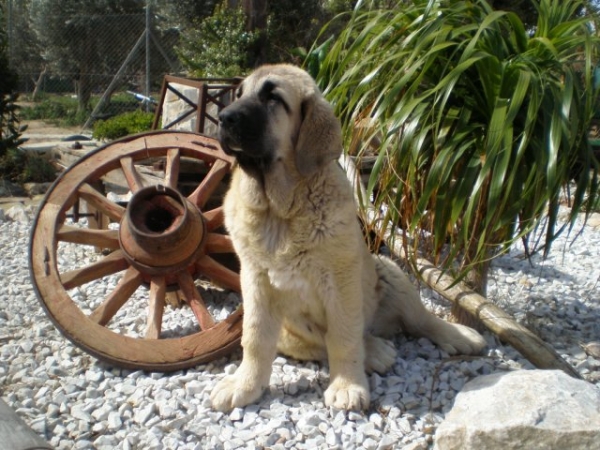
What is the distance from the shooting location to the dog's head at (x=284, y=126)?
2.73 m

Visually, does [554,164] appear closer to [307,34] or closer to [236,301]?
[236,301]

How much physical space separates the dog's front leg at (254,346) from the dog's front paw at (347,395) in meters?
0.34

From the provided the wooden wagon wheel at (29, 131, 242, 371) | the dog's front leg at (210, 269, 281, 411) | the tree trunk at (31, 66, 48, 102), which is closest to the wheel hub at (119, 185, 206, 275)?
the wooden wagon wheel at (29, 131, 242, 371)

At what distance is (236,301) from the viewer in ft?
14.2

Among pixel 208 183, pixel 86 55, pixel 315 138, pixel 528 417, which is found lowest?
pixel 528 417

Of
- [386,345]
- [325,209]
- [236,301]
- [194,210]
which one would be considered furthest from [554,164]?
[236,301]

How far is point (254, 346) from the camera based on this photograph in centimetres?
295

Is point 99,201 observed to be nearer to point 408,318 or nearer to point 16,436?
point 16,436

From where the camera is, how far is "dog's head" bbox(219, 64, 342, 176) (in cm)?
273

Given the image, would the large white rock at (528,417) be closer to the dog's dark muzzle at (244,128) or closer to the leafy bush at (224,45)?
the dog's dark muzzle at (244,128)

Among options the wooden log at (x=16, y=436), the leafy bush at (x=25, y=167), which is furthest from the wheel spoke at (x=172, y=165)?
the leafy bush at (x=25, y=167)

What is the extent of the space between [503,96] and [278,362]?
6.32 feet

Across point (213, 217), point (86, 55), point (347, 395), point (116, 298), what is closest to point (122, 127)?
point (86, 55)

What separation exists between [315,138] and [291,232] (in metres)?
0.47
